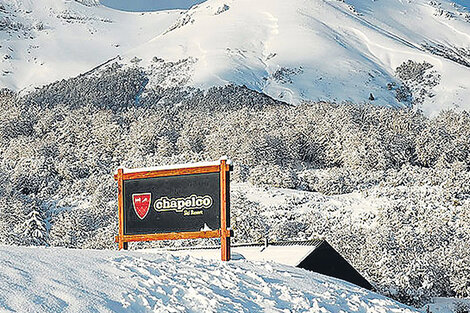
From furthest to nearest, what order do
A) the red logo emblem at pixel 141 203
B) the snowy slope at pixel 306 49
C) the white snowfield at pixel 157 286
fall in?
the snowy slope at pixel 306 49
the red logo emblem at pixel 141 203
the white snowfield at pixel 157 286

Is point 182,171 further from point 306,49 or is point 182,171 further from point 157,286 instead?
point 306,49

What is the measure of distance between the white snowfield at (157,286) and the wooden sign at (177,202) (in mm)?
1299

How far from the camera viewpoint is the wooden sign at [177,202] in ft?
44.4

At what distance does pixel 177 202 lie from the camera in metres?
13.8

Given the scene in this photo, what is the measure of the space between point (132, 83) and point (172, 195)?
128149 millimetres

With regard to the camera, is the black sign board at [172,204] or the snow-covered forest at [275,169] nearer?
the black sign board at [172,204]

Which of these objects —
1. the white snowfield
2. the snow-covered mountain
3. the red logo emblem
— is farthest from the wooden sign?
the snow-covered mountain

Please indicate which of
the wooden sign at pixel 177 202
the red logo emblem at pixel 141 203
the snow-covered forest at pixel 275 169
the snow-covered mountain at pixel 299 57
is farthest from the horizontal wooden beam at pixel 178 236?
the snow-covered mountain at pixel 299 57

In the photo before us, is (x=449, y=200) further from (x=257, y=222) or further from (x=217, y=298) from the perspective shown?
(x=217, y=298)

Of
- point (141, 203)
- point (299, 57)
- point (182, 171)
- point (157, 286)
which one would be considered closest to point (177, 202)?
point (182, 171)

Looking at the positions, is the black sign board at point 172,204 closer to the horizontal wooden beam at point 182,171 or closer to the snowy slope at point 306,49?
the horizontal wooden beam at point 182,171

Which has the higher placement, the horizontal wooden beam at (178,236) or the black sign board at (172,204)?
the black sign board at (172,204)

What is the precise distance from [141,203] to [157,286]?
4365 millimetres

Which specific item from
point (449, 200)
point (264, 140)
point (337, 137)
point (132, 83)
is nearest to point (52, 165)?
point (264, 140)
